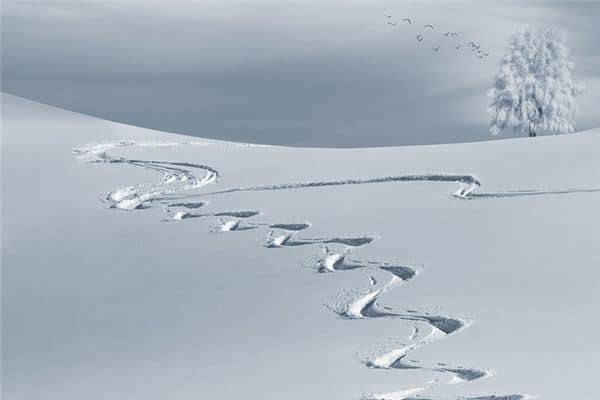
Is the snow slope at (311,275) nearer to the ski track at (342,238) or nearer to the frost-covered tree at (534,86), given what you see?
the ski track at (342,238)

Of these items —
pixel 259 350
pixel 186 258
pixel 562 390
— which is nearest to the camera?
pixel 562 390

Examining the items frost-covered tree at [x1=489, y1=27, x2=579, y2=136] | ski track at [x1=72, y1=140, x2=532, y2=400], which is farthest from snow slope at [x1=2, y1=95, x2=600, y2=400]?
frost-covered tree at [x1=489, y1=27, x2=579, y2=136]

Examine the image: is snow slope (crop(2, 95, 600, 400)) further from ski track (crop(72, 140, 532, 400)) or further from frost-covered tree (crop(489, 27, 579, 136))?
frost-covered tree (crop(489, 27, 579, 136))

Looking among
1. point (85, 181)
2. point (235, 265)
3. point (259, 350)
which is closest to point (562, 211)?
point (235, 265)

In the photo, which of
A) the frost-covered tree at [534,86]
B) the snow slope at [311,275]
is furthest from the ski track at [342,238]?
the frost-covered tree at [534,86]

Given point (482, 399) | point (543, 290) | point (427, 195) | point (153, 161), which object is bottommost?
point (482, 399)

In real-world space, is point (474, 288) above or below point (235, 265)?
below

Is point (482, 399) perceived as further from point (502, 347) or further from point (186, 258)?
point (186, 258)

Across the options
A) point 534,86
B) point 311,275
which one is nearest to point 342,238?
point 311,275
